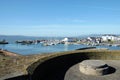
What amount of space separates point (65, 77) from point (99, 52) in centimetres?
814

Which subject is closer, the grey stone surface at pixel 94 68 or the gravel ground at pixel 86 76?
the gravel ground at pixel 86 76

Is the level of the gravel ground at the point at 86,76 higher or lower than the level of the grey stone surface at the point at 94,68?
lower

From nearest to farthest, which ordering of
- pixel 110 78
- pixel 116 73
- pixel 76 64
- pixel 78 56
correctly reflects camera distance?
pixel 110 78 < pixel 116 73 < pixel 76 64 < pixel 78 56

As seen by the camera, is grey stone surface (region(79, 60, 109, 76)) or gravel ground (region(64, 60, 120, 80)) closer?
gravel ground (region(64, 60, 120, 80))

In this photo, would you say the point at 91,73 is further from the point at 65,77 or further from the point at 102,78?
the point at 65,77

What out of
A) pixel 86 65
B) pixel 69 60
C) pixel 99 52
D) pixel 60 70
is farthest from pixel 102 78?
pixel 99 52

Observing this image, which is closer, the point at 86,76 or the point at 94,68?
the point at 86,76

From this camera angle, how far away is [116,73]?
1625cm

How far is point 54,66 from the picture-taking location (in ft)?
59.9

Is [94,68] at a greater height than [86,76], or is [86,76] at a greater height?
[94,68]

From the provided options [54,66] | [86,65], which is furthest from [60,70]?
[86,65]

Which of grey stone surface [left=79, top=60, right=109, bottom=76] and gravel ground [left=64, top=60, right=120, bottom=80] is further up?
grey stone surface [left=79, top=60, right=109, bottom=76]

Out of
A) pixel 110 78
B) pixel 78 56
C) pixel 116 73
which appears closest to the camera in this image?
pixel 110 78

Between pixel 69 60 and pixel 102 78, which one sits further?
pixel 69 60
